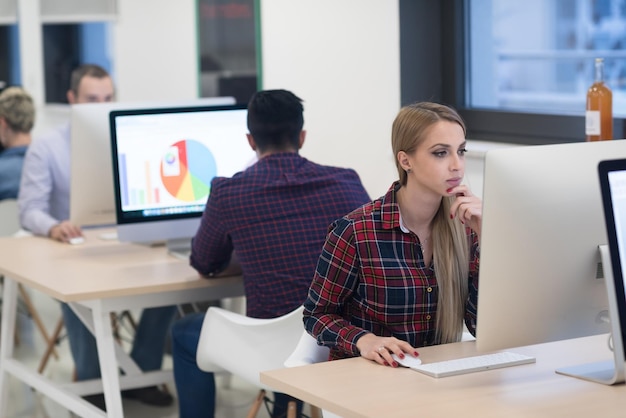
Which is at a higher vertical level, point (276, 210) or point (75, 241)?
point (276, 210)

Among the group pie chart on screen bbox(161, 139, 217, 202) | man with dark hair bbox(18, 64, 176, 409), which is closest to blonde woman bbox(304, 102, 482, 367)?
pie chart on screen bbox(161, 139, 217, 202)

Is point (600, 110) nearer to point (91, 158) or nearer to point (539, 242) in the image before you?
point (539, 242)

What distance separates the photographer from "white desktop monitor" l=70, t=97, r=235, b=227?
361cm

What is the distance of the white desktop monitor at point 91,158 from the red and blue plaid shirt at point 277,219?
2.38 feet

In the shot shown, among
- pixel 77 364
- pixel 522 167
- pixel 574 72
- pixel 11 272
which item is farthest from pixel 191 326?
pixel 574 72

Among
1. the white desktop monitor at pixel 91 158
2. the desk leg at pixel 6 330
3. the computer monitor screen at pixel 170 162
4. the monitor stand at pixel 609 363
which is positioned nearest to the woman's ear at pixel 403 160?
the monitor stand at pixel 609 363

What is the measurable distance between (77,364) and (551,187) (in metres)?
2.51

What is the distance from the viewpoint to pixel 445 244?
2240 mm

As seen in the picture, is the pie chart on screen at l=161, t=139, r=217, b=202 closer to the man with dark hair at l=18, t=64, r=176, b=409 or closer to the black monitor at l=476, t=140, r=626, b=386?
the man with dark hair at l=18, t=64, r=176, b=409

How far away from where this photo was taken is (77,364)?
389cm

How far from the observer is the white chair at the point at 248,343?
9.06 feet

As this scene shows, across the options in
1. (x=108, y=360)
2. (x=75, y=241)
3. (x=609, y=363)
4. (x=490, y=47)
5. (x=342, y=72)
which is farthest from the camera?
(x=342, y=72)

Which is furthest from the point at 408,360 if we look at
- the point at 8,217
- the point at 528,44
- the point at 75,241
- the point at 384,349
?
the point at 8,217

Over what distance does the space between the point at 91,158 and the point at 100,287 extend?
74cm
